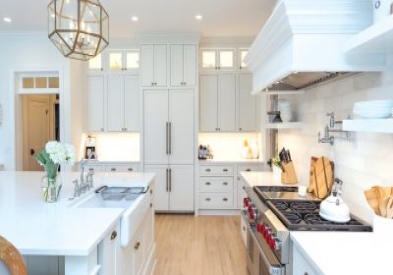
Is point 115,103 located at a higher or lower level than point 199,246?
higher

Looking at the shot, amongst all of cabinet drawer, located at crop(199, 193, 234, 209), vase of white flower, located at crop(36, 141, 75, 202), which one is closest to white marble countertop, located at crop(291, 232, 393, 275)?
vase of white flower, located at crop(36, 141, 75, 202)

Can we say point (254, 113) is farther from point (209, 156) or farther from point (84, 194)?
point (84, 194)

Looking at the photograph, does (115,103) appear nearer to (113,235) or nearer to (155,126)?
(155,126)

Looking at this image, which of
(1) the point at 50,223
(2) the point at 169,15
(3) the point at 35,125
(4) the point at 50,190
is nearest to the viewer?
(1) the point at 50,223

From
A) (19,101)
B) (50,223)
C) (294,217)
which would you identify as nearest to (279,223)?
(294,217)

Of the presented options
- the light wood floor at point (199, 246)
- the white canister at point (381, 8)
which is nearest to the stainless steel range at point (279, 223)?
the light wood floor at point (199, 246)

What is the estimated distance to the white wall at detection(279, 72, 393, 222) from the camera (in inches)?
66.8

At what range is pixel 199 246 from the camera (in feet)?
12.3

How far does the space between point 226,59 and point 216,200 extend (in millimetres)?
2506

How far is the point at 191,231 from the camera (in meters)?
4.29

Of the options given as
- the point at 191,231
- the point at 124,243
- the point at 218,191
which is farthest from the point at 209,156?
the point at 124,243

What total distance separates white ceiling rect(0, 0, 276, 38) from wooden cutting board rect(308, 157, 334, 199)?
2.30 meters

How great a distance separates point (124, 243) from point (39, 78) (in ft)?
14.3

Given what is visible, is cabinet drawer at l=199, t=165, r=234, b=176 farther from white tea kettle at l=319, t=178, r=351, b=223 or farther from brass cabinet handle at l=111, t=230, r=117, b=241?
brass cabinet handle at l=111, t=230, r=117, b=241
